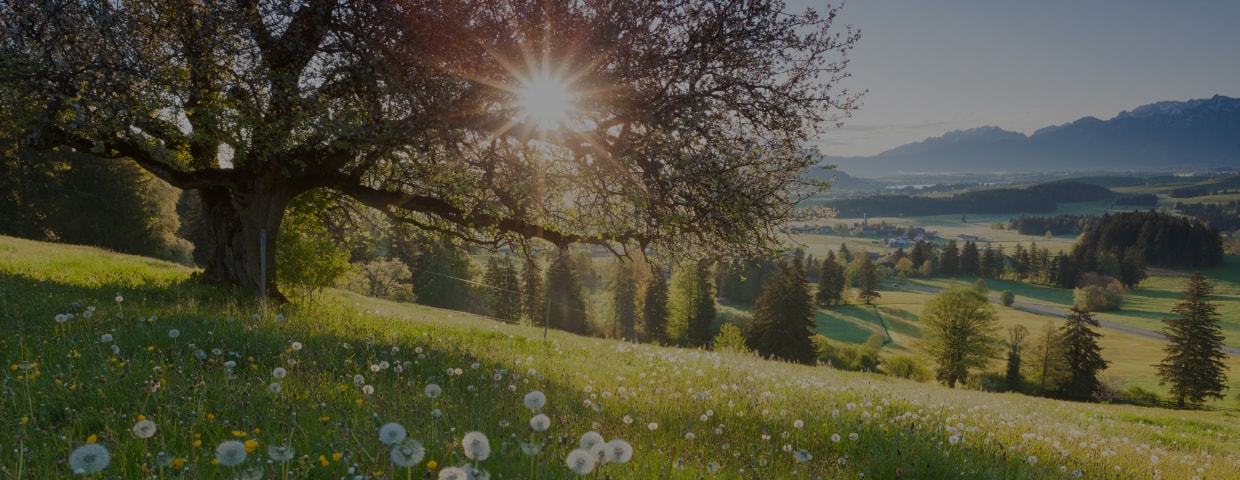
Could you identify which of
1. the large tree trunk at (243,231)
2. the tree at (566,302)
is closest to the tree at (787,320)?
the tree at (566,302)

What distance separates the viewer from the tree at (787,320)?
64500 millimetres

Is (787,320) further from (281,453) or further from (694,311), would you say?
(281,453)

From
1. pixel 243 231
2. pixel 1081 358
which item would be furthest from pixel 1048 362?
pixel 243 231

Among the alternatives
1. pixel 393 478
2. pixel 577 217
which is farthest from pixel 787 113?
pixel 393 478

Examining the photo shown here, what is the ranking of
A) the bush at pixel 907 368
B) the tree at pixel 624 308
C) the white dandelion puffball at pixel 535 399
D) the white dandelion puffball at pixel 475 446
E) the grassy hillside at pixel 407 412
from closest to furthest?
the white dandelion puffball at pixel 475 446, the white dandelion puffball at pixel 535 399, the grassy hillside at pixel 407 412, the bush at pixel 907 368, the tree at pixel 624 308

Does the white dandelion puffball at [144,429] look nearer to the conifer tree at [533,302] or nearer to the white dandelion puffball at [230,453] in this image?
the white dandelion puffball at [230,453]

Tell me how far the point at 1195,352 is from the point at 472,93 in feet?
268

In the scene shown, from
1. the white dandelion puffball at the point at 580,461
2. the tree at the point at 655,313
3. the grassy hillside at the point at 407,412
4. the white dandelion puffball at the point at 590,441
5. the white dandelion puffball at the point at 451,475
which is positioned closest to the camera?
the white dandelion puffball at the point at 451,475

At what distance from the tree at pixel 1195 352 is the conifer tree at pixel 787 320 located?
3581 centimetres

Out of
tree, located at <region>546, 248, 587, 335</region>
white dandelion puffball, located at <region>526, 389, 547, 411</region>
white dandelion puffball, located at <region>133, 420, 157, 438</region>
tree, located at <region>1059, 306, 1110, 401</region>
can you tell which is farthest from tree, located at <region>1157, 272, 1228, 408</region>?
white dandelion puffball, located at <region>133, 420, 157, 438</region>

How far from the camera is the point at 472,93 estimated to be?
35.9 ft

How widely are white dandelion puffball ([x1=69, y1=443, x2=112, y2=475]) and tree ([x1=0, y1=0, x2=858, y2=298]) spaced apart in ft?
28.3

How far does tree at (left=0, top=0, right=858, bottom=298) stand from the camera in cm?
1024

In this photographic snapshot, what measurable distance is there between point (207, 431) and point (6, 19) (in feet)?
39.6
